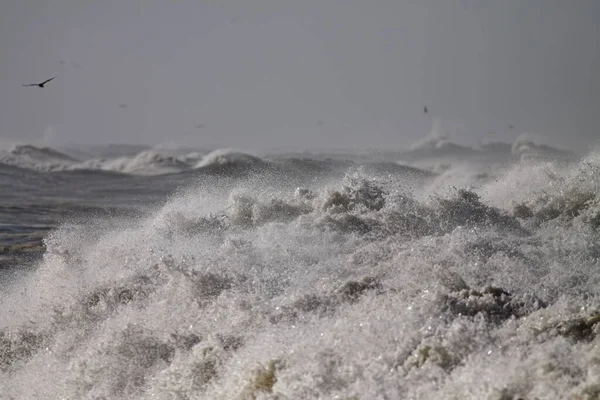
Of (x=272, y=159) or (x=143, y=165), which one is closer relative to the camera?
(x=143, y=165)

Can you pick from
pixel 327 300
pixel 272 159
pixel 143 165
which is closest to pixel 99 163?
pixel 143 165

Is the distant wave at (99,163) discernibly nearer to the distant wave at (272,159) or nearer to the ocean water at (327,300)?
the distant wave at (272,159)

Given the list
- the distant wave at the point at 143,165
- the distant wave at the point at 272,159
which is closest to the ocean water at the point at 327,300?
the distant wave at the point at 272,159

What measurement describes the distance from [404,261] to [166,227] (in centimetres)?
238

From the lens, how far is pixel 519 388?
2.93 meters

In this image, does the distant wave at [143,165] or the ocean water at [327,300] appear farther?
the distant wave at [143,165]

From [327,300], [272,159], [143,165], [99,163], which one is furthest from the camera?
[99,163]

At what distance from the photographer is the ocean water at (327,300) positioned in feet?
10.7

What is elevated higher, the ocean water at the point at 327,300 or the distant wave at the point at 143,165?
the distant wave at the point at 143,165

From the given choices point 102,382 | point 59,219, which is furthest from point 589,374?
point 59,219

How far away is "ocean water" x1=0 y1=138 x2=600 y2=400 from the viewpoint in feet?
10.7

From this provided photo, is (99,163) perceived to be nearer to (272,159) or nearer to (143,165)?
(143,165)

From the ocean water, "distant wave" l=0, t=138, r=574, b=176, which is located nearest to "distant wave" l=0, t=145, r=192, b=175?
"distant wave" l=0, t=138, r=574, b=176

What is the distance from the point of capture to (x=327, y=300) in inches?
161
